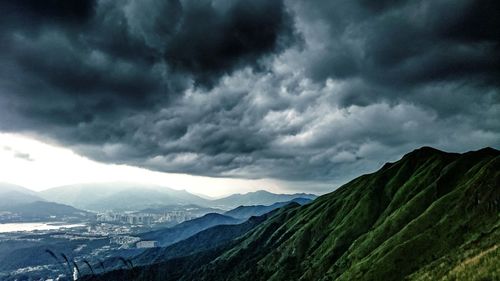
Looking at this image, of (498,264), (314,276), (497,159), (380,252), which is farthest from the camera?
(314,276)

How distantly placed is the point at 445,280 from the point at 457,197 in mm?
122711

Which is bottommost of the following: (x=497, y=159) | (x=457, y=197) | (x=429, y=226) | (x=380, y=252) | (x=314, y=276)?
(x=314, y=276)

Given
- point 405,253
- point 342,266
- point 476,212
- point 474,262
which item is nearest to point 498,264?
point 474,262

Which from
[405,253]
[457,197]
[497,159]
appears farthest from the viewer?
[497,159]

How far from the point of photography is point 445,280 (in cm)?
4684

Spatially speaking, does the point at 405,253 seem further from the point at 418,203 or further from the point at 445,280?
the point at 445,280

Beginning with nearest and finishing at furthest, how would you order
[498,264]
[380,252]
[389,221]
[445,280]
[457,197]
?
[498,264], [445,280], [380,252], [457,197], [389,221]

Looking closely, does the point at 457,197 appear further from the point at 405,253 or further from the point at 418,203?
the point at 405,253

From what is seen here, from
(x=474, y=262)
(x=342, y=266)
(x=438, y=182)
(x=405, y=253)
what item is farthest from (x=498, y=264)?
(x=438, y=182)

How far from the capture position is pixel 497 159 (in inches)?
6462

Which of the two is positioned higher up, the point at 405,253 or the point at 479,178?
the point at 479,178

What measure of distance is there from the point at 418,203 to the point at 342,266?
49645 millimetres

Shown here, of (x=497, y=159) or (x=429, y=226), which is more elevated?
(x=497, y=159)

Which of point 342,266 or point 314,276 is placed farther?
point 314,276
